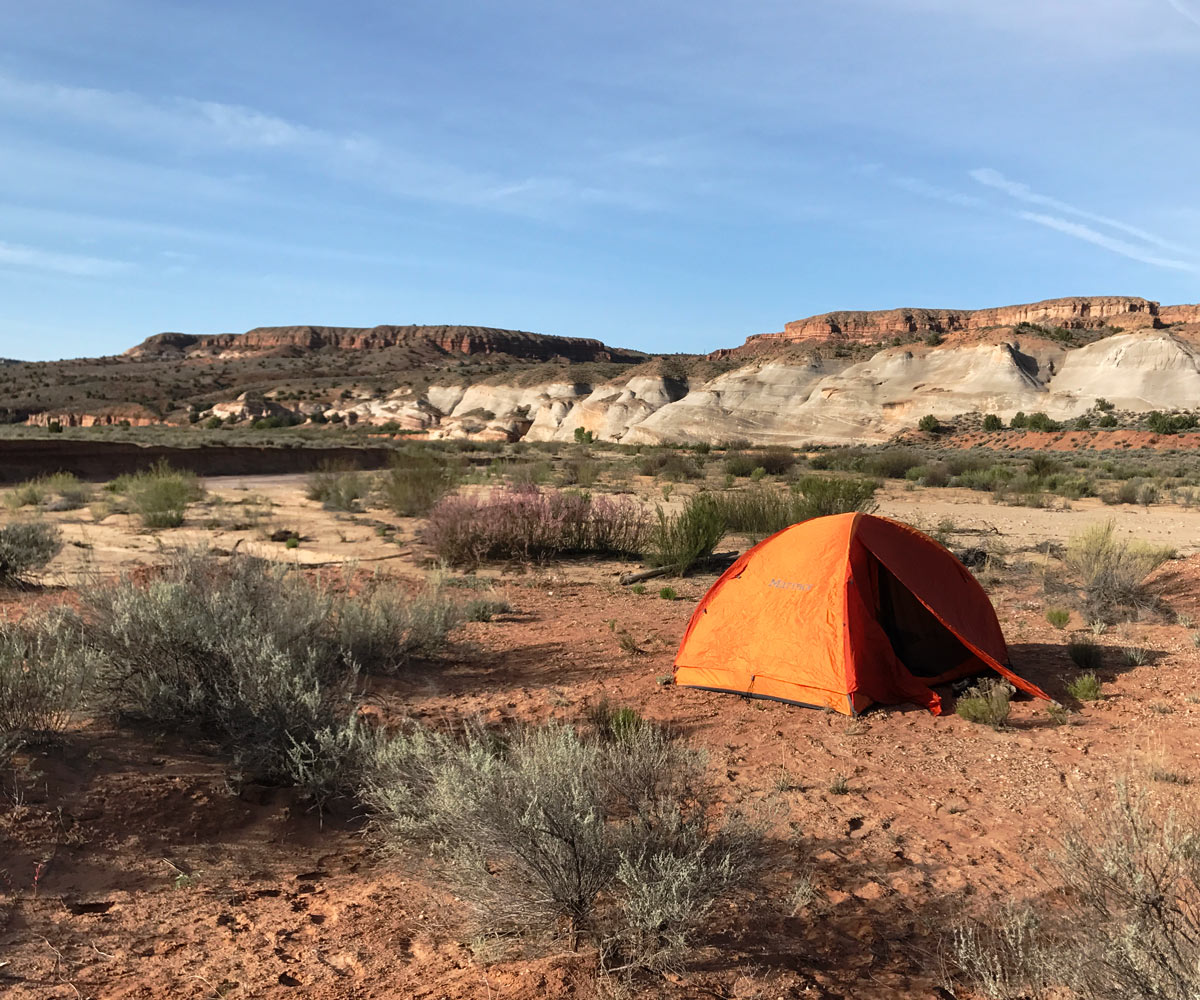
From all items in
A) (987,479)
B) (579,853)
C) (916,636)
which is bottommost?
(916,636)

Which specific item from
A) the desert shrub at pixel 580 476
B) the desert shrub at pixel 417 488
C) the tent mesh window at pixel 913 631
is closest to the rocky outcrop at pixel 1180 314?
the desert shrub at pixel 580 476

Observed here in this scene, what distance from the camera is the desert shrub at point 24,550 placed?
9430mm

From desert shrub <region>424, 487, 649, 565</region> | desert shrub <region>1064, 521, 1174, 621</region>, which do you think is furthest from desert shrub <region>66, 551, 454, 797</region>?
desert shrub <region>1064, 521, 1174, 621</region>

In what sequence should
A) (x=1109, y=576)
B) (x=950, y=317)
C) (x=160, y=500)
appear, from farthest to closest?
1. (x=950, y=317)
2. (x=160, y=500)
3. (x=1109, y=576)

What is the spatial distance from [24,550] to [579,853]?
911 centimetres

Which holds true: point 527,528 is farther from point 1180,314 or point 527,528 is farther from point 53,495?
point 1180,314

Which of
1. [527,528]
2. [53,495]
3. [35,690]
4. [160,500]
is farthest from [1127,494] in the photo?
[53,495]

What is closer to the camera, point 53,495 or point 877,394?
point 53,495

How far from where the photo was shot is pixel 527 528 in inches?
499

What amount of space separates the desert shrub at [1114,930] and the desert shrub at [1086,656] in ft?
14.0

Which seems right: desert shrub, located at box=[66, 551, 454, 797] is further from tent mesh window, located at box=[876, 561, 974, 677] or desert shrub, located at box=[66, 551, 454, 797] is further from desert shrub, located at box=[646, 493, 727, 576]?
desert shrub, located at box=[646, 493, 727, 576]

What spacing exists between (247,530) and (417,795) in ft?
40.3

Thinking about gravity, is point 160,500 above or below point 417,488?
below

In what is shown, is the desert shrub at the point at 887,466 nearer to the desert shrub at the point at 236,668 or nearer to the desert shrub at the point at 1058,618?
the desert shrub at the point at 1058,618
